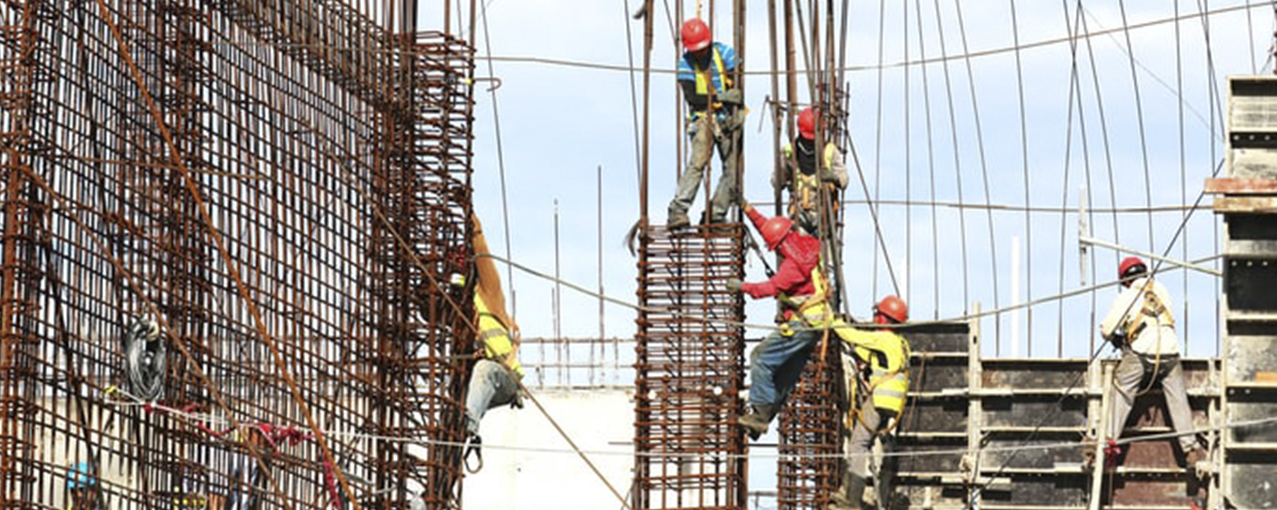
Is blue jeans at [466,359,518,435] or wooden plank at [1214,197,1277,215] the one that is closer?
wooden plank at [1214,197,1277,215]

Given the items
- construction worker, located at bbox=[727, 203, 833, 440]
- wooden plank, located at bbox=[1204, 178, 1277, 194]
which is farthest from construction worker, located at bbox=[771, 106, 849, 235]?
wooden plank, located at bbox=[1204, 178, 1277, 194]

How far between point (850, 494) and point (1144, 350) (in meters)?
3.39

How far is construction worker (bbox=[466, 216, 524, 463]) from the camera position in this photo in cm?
2747

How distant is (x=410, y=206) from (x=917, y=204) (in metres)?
5.56

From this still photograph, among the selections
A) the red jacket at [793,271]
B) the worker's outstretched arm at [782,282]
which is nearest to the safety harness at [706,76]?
the red jacket at [793,271]

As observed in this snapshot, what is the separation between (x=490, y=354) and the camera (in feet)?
90.4

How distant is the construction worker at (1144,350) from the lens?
2541 cm

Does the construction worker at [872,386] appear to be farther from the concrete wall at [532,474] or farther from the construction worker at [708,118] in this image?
the concrete wall at [532,474]

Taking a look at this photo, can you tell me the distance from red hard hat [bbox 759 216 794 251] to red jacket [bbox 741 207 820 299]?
0.05 m

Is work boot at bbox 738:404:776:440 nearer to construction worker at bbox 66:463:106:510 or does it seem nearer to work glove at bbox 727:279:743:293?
work glove at bbox 727:279:743:293

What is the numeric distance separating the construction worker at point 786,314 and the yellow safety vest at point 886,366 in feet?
3.60

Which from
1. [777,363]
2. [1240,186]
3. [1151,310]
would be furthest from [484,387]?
[1240,186]

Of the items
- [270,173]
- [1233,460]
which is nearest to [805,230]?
[270,173]

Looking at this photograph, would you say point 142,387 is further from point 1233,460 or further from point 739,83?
point 1233,460
